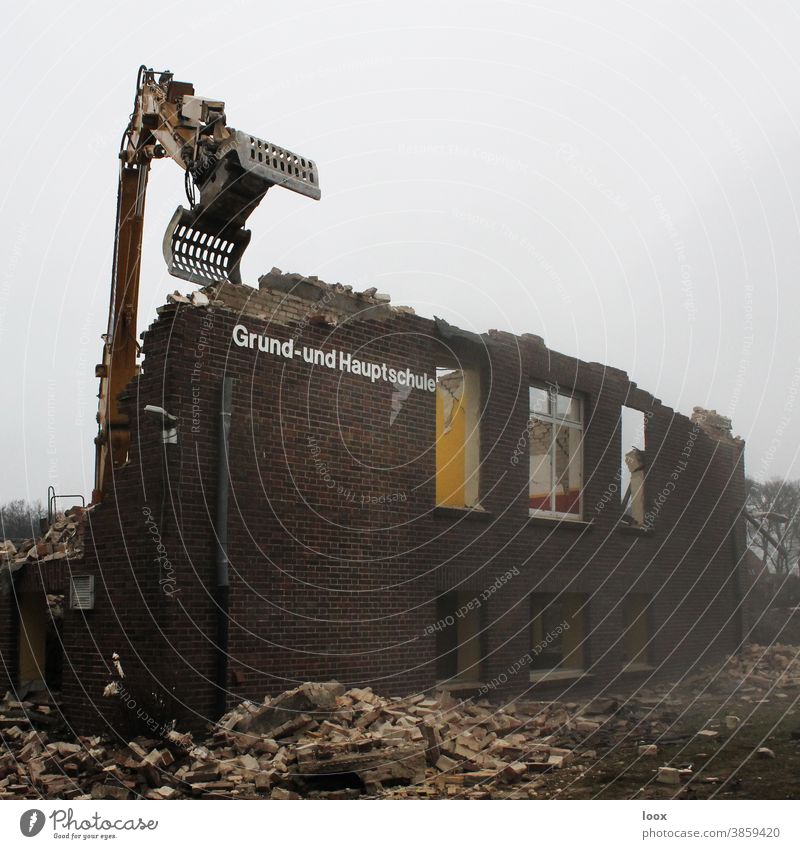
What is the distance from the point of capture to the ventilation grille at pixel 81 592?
11.1 metres

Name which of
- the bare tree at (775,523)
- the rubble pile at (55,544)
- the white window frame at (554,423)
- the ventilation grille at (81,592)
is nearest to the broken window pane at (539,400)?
the white window frame at (554,423)

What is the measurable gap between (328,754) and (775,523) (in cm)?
931

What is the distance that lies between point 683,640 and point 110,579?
10.1 m

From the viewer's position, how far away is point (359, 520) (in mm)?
12016

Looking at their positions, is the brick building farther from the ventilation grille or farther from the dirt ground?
the dirt ground

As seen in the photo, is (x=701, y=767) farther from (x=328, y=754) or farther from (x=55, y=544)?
(x=55, y=544)

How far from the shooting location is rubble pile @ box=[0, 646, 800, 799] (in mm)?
9281

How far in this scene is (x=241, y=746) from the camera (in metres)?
9.82

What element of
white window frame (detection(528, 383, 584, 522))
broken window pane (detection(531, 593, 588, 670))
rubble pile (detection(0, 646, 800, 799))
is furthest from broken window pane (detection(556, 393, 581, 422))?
rubble pile (detection(0, 646, 800, 799))

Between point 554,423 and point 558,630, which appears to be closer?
point 558,630

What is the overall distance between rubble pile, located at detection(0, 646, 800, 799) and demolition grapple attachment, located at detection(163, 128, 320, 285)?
472 cm

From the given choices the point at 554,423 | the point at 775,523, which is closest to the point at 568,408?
the point at 554,423

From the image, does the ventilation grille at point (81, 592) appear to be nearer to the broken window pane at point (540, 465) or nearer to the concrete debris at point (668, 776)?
the concrete debris at point (668, 776)
